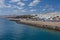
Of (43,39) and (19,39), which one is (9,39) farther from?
(43,39)

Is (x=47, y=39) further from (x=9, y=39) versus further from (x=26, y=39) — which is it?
(x=9, y=39)

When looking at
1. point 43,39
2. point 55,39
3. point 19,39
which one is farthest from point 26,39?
point 55,39

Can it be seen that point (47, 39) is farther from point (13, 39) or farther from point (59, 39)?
point (13, 39)

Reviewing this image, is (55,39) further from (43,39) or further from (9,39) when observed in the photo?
(9,39)

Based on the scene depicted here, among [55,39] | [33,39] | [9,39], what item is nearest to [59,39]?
[55,39]

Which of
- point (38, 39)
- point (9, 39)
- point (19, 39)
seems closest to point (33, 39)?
point (38, 39)

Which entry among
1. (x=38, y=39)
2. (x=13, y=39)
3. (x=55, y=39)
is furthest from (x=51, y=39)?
(x=13, y=39)
